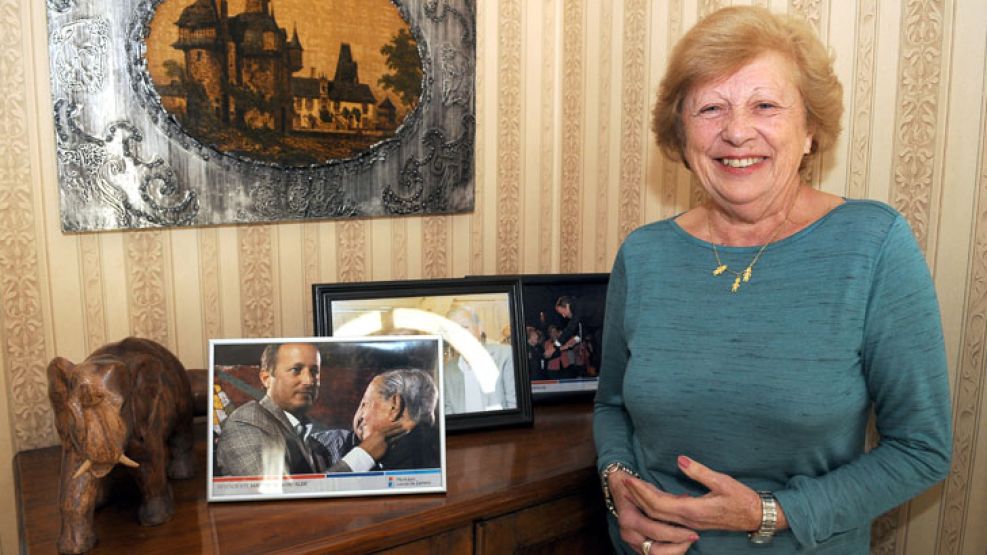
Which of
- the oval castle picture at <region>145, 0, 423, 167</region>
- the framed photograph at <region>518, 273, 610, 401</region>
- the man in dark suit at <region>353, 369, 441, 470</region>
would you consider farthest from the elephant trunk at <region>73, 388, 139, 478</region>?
the framed photograph at <region>518, 273, 610, 401</region>

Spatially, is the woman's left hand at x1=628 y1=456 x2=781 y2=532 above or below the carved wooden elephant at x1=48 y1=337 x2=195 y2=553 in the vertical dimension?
below

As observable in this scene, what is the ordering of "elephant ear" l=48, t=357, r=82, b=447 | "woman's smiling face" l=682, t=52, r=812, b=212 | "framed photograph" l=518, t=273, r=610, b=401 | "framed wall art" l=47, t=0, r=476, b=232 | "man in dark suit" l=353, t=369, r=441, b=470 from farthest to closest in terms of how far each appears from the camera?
"framed photograph" l=518, t=273, r=610, b=401 → "framed wall art" l=47, t=0, r=476, b=232 → "man in dark suit" l=353, t=369, r=441, b=470 → "woman's smiling face" l=682, t=52, r=812, b=212 → "elephant ear" l=48, t=357, r=82, b=447

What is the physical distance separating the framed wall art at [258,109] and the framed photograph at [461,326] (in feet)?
0.89

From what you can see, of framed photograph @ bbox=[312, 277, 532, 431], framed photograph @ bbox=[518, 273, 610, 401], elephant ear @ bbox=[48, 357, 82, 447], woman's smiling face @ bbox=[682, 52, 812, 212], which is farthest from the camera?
framed photograph @ bbox=[518, 273, 610, 401]

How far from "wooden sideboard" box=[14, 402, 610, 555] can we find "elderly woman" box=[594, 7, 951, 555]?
142 millimetres

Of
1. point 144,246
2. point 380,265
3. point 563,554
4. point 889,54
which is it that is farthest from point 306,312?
point 889,54

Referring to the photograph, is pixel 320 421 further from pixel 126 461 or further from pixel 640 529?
pixel 640 529

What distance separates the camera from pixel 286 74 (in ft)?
5.31

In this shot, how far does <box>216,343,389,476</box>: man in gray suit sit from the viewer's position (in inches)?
50.4

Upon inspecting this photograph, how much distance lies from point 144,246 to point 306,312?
39 cm

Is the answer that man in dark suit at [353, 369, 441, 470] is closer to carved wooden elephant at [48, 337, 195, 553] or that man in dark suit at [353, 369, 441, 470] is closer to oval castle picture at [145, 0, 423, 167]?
carved wooden elephant at [48, 337, 195, 553]

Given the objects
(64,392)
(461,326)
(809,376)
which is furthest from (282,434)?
(809,376)

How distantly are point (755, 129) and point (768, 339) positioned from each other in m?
0.34

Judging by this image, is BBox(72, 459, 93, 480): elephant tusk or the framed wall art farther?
the framed wall art
